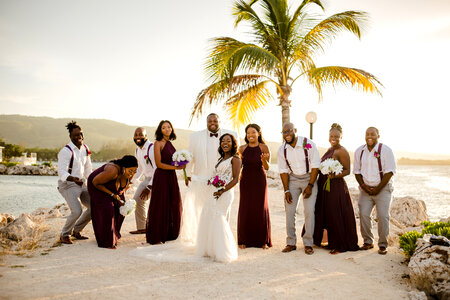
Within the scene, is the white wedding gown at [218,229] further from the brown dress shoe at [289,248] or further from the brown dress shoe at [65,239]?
Result: the brown dress shoe at [65,239]

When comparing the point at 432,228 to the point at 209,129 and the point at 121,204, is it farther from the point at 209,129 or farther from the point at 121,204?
the point at 121,204

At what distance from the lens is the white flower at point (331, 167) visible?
614 centimetres

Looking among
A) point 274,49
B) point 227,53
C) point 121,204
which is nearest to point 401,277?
point 121,204

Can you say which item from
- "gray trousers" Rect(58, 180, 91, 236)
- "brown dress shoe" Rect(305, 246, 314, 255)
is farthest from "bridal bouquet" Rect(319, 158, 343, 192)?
"gray trousers" Rect(58, 180, 91, 236)

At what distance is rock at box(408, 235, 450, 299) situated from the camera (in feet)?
15.2

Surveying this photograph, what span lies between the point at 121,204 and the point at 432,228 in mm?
6140

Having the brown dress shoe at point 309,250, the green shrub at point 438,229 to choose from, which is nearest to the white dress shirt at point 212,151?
the brown dress shoe at point 309,250

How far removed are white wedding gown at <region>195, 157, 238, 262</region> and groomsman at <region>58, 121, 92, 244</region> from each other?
2.71 metres

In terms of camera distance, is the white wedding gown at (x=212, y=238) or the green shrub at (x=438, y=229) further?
the green shrub at (x=438, y=229)

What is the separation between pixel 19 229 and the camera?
7.54 metres

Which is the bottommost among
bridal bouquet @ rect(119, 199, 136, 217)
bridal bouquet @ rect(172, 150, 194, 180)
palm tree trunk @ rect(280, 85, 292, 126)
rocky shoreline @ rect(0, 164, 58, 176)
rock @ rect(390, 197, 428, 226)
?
rocky shoreline @ rect(0, 164, 58, 176)

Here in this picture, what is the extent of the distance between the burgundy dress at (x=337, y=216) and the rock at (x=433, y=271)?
1.56 meters

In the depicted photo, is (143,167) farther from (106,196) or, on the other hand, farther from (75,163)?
(75,163)

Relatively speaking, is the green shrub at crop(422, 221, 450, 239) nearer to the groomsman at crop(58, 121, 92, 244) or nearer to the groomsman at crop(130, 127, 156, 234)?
the groomsman at crop(130, 127, 156, 234)
